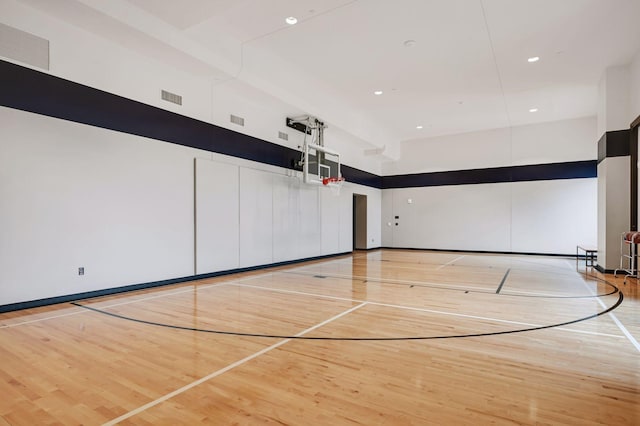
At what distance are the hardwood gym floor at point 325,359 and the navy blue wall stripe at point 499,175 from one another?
25.1ft

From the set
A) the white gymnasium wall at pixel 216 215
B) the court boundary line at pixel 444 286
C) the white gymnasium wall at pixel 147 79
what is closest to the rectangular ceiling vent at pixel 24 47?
the white gymnasium wall at pixel 147 79

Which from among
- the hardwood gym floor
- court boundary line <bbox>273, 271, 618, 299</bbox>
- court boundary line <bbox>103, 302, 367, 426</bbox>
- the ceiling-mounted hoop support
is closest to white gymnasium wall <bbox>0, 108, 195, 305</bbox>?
the hardwood gym floor

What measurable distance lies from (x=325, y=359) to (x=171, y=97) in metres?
5.60

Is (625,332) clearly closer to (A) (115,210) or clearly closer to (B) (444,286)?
Result: (B) (444,286)

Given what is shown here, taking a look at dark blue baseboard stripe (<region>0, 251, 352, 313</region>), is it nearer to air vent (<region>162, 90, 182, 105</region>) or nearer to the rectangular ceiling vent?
the rectangular ceiling vent

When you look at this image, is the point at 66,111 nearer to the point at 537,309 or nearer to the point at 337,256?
the point at 537,309

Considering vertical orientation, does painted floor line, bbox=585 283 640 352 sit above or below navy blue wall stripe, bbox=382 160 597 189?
below

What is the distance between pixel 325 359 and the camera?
9.73ft

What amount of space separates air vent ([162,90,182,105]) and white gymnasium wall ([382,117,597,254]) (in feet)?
33.2

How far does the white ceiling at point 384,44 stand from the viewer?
5.23 m

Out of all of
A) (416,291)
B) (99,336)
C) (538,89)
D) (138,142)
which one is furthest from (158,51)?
(538,89)

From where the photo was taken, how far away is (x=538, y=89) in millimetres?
9062

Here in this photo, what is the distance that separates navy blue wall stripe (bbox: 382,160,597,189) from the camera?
11625 millimetres

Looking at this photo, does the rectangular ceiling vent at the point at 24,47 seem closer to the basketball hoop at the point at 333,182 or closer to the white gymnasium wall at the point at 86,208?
the white gymnasium wall at the point at 86,208
